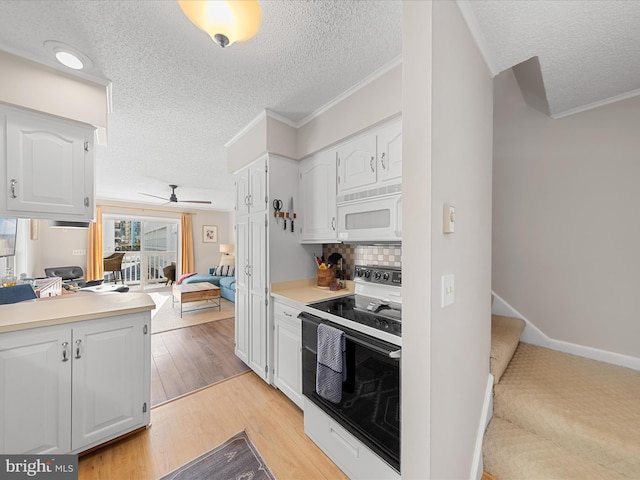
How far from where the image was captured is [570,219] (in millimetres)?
1951

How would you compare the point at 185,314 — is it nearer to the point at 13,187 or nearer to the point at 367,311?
the point at 13,187

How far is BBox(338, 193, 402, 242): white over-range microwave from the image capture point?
1668 mm

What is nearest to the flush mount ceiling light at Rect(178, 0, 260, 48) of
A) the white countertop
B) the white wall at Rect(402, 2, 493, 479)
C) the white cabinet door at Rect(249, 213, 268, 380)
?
the white wall at Rect(402, 2, 493, 479)

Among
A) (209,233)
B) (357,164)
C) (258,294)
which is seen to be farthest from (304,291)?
(209,233)

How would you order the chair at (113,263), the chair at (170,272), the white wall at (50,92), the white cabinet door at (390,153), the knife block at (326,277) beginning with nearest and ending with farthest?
the white wall at (50,92)
the white cabinet door at (390,153)
the knife block at (326,277)
the chair at (113,263)
the chair at (170,272)

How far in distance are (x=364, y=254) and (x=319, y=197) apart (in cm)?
68

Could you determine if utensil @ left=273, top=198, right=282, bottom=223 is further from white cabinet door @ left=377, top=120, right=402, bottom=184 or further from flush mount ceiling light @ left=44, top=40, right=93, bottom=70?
flush mount ceiling light @ left=44, top=40, right=93, bottom=70

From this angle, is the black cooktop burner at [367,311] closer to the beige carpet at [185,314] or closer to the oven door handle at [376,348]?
the oven door handle at [376,348]

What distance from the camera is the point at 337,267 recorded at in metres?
2.49

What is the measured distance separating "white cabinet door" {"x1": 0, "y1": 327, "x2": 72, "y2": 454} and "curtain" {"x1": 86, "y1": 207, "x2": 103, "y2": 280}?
6.19 m

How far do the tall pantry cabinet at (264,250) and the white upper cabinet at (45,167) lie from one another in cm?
122

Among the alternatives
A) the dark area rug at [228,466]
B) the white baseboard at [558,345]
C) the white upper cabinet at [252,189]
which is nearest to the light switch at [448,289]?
the dark area rug at [228,466]

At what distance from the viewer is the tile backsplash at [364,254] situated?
2.04 m

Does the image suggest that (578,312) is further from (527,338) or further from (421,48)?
(421,48)
